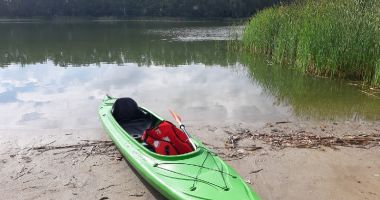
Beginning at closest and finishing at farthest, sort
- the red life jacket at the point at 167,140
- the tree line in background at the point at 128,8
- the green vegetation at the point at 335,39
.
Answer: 1. the red life jacket at the point at 167,140
2. the green vegetation at the point at 335,39
3. the tree line in background at the point at 128,8

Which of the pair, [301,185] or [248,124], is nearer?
[301,185]

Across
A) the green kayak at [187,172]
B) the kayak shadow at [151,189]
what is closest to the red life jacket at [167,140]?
the green kayak at [187,172]

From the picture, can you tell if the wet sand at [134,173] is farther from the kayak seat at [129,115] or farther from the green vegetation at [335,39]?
the green vegetation at [335,39]

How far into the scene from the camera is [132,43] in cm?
2231

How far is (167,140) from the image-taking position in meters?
5.02

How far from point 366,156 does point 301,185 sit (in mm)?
1396

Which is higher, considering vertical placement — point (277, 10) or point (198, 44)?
point (277, 10)

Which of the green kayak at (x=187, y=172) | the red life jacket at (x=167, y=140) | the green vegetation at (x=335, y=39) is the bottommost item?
the green kayak at (x=187, y=172)

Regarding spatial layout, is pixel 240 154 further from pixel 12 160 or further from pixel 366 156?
pixel 12 160

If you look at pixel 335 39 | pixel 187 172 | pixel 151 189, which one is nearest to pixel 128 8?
pixel 335 39

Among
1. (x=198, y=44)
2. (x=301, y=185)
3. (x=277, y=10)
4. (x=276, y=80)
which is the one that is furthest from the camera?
(x=198, y=44)

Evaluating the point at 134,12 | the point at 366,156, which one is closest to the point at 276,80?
the point at 366,156

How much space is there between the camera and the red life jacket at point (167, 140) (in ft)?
16.1

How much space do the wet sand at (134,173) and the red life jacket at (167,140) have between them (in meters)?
0.48
